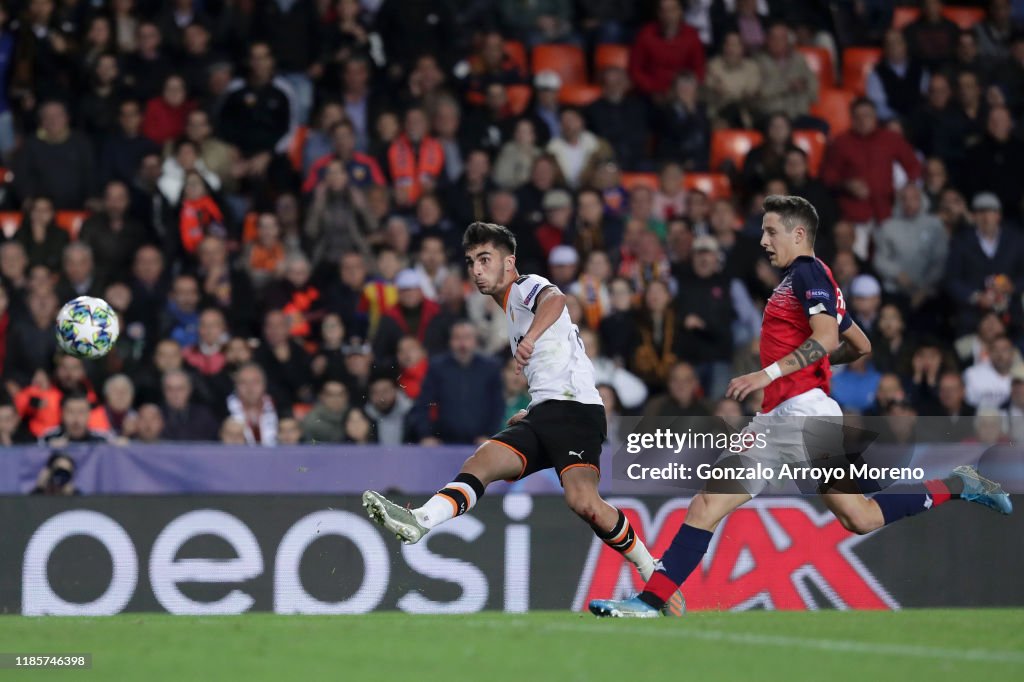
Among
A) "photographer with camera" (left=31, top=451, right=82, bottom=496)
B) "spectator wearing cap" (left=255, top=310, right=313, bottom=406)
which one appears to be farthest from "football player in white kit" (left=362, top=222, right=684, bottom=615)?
"spectator wearing cap" (left=255, top=310, right=313, bottom=406)

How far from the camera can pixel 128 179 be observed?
16.2 meters

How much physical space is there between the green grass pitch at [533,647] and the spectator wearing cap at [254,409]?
12.5 feet

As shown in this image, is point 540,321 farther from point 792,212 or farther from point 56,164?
point 56,164

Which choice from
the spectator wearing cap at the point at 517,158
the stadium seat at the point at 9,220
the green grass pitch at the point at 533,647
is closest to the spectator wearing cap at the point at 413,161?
the spectator wearing cap at the point at 517,158

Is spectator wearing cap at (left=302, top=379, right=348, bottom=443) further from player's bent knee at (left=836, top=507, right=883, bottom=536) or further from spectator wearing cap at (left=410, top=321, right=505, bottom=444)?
player's bent knee at (left=836, top=507, right=883, bottom=536)

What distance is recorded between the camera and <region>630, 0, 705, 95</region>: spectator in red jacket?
18.3 m

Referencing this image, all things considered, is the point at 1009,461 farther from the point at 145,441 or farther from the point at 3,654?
the point at 3,654

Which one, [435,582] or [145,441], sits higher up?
[145,441]

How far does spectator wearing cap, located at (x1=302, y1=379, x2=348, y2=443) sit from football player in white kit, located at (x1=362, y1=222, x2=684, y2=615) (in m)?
4.47

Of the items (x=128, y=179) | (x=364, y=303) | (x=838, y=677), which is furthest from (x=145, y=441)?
(x=838, y=677)

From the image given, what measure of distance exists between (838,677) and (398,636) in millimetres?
2386

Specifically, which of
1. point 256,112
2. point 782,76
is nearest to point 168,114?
point 256,112

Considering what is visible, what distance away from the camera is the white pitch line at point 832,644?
24.4 feet

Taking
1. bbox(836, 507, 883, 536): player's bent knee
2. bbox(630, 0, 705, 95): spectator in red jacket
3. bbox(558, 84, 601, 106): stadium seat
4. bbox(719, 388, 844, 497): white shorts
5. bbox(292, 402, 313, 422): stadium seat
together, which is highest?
bbox(630, 0, 705, 95): spectator in red jacket
